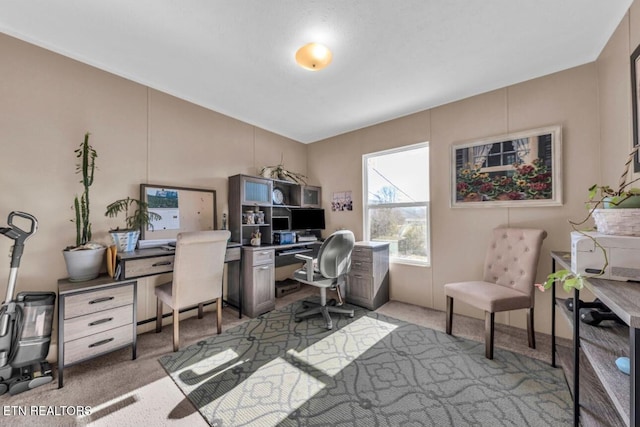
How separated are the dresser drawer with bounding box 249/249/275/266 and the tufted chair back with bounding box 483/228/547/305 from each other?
8.07 ft

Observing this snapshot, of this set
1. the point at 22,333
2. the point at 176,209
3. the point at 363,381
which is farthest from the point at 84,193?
the point at 363,381

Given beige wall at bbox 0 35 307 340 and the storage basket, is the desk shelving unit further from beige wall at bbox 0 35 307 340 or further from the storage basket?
the storage basket

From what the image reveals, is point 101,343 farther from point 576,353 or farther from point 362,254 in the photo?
point 576,353

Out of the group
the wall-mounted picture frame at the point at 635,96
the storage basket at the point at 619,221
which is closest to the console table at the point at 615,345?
the storage basket at the point at 619,221

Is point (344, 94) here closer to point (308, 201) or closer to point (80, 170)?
point (308, 201)

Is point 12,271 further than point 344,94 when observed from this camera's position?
No

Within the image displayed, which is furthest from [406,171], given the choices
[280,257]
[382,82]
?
[280,257]

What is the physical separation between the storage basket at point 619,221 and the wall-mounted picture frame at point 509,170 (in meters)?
1.35

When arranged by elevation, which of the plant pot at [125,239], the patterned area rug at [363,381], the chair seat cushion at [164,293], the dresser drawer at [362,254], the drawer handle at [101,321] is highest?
the plant pot at [125,239]

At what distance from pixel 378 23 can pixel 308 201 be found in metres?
2.77

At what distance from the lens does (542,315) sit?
2381mm

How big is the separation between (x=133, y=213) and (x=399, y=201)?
328 centimetres

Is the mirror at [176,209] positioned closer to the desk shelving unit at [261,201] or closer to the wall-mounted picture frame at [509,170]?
the desk shelving unit at [261,201]

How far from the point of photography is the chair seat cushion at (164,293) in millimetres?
2241
